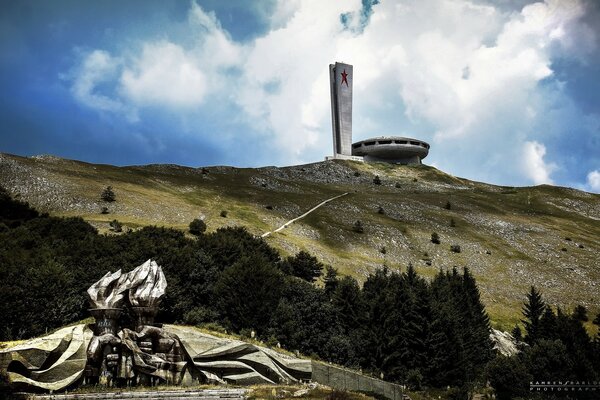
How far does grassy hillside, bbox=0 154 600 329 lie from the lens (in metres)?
85.3

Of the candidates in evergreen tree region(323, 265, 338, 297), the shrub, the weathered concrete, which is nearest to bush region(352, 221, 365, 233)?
evergreen tree region(323, 265, 338, 297)

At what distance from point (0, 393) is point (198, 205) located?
81768 mm

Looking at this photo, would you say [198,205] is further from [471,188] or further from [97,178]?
[471,188]

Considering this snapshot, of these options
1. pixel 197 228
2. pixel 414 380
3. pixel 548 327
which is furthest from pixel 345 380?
pixel 197 228

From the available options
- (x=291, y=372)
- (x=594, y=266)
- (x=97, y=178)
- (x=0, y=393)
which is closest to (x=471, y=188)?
(x=594, y=266)

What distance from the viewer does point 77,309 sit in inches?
1607

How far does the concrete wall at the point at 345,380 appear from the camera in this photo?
94.2 ft

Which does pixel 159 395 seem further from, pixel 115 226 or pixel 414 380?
pixel 115 226

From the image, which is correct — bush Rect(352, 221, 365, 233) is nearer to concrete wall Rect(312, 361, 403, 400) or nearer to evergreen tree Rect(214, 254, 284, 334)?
evergreen tree Rect(214, 254, 284, 334)

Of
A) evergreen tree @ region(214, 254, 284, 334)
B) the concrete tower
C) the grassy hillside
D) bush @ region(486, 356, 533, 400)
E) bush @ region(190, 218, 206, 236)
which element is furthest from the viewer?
the concrete tower

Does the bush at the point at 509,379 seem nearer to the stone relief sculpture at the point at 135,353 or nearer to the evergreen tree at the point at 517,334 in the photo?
the stone relief sculpture at the point at 135,353

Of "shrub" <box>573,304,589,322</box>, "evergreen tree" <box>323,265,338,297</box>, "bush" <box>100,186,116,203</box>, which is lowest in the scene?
"shrub" <box>573,304,589,322</box>

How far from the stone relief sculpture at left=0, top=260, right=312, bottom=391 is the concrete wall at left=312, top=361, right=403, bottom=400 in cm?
75

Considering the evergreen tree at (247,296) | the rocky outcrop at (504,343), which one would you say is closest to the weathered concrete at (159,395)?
the evergreen tree at (247,296)
